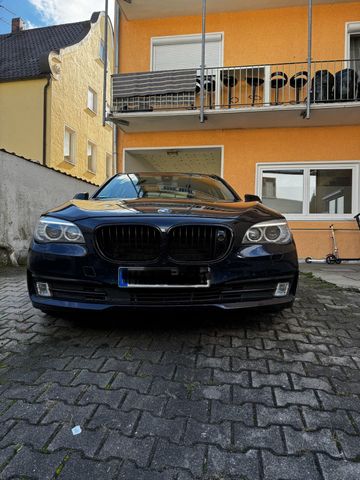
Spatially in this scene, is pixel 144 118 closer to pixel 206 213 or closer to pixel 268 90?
pixel 268 90

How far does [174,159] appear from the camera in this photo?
9.33 metres

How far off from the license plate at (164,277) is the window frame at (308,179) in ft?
19.2

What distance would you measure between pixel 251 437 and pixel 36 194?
22.0ft

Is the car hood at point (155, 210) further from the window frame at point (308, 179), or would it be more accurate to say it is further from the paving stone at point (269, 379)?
the window frame at point (308, 179)

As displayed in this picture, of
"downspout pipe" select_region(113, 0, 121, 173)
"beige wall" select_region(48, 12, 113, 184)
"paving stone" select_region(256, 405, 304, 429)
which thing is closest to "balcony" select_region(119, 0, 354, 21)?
"downspout pipe" select_region(113, 0, 121, 173)

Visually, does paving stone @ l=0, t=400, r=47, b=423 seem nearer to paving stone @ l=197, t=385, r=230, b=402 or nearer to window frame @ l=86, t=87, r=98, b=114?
paving stone @ l=197, t=385, r=230, b=402

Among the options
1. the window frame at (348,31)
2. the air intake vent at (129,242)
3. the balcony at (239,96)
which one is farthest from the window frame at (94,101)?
the air intake vent at (129,242)

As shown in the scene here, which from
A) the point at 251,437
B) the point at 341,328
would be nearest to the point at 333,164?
the point at 341,328

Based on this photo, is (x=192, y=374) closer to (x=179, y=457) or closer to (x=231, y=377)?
(x=231, y=377)

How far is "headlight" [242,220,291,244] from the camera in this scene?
2.26 meters

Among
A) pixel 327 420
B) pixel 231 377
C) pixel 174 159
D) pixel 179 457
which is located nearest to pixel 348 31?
pixel 174 159

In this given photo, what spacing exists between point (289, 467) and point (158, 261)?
1.28 metres

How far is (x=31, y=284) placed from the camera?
2318 mm

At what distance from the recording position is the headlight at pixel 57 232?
2.21 metres
